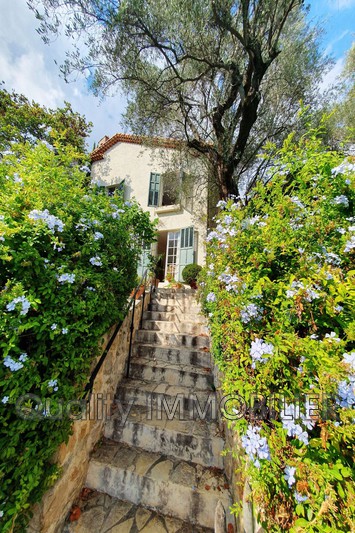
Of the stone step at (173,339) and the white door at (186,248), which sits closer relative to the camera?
the stone step at (173,339)

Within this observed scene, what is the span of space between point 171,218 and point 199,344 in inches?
231

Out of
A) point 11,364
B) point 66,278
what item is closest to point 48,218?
point 66,278

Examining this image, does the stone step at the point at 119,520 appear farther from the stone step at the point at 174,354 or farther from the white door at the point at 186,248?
the white door at the point at 186,248

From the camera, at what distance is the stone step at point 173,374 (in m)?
2.68

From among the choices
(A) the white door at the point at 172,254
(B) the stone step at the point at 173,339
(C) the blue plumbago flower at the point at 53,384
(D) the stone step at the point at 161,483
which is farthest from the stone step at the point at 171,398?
(A) the white door at the point at 172,254

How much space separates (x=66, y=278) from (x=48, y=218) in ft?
1.64

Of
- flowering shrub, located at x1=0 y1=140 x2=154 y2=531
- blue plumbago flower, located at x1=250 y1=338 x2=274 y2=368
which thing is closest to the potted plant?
flowering shrub, located at x1=0 y1=140 x2=154 y2=531

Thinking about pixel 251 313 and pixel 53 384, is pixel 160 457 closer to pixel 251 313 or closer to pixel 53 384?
pixel 53 384

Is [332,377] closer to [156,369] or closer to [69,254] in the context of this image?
[69,254]

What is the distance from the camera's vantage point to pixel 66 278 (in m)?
1.58

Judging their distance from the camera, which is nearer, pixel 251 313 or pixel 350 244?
pixel 350 244

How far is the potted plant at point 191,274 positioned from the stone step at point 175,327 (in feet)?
9.96

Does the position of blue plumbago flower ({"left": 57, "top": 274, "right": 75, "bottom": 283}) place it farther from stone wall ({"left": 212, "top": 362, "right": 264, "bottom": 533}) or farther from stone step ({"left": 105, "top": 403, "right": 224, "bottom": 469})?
stone step ({"left": 105, "top": 403, "right": 224, "bottom": 469})

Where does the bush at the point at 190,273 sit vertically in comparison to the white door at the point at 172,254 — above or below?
below
